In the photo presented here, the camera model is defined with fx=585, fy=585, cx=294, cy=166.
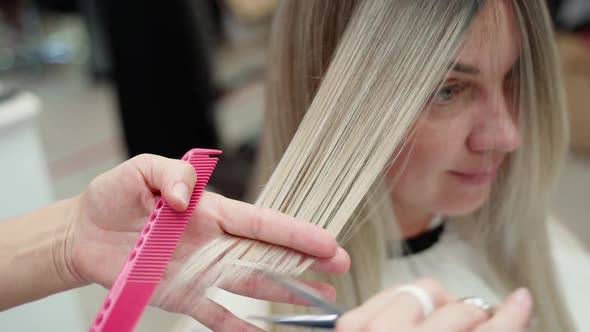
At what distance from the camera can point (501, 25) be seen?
0.71 m

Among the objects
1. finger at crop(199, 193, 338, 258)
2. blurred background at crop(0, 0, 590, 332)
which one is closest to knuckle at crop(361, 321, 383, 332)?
finger at crop(199, 193, 338, 258)

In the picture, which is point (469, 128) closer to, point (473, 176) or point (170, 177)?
point (473, 176)

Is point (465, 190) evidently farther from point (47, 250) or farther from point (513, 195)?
point (47, 250)

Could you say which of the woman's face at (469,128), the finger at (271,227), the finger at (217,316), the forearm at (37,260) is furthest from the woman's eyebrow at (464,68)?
the forearm at (37,260)

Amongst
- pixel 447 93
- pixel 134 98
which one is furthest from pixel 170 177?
pixel 134 98

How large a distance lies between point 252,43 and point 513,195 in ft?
9.17

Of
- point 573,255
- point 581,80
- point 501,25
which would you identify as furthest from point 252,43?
point 501,25

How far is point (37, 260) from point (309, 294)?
1.10 ft

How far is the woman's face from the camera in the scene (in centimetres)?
71

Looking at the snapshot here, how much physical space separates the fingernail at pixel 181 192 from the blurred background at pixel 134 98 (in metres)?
0.18

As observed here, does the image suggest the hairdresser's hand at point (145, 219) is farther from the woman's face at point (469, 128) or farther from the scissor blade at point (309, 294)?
the woman's face at point (469, 128)

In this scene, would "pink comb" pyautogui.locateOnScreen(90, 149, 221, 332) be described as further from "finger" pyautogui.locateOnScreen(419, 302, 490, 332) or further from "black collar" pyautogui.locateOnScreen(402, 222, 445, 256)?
"black collar" pyautogui.locateOnScreen(402, 222, 445, 256)

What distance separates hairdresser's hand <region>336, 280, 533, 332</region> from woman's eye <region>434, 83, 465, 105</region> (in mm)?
307

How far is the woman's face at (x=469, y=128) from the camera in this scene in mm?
705
